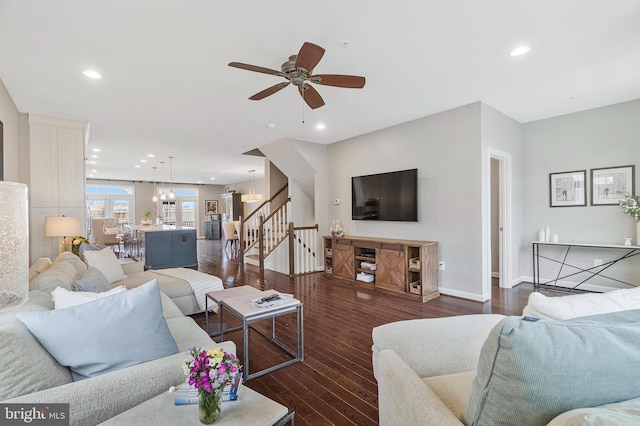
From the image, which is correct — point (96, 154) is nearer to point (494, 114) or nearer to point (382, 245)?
point (382, 245)

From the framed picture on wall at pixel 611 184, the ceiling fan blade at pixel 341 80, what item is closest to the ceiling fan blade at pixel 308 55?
the ceiling fan blade at pixel 341 80

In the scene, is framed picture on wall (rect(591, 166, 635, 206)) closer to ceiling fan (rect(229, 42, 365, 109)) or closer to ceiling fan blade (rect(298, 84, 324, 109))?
ceiling fan (rect(229, 42, 365, 109))

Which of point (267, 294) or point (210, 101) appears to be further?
point (210, 101)

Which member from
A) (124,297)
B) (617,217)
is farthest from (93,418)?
(617,217)

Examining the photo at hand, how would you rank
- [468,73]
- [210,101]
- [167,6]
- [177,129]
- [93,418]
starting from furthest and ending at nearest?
[177,129]
[210,101]
[468,73]
[167,6]
[93,418]

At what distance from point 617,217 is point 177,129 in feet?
22.3

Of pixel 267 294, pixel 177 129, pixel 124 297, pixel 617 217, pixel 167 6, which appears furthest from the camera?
pixel 177 129

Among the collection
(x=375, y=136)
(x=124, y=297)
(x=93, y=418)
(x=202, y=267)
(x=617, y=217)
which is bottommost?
(x=202, y=267)

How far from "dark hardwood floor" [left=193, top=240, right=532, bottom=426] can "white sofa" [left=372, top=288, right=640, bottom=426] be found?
0.42 metres

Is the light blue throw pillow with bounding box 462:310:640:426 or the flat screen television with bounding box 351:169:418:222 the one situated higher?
the flat screen television with bounding box 351:169:418:222

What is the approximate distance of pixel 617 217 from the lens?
411 centimetres

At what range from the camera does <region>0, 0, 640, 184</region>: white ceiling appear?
215cm

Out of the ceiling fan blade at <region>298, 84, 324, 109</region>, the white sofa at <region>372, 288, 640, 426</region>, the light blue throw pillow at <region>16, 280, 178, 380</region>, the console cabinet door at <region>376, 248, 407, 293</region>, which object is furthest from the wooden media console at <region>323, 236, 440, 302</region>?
→ the light blue throw pillow at <region>16, 280, 178, 380</region>

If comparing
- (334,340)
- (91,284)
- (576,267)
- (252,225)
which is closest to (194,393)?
(91,284)
